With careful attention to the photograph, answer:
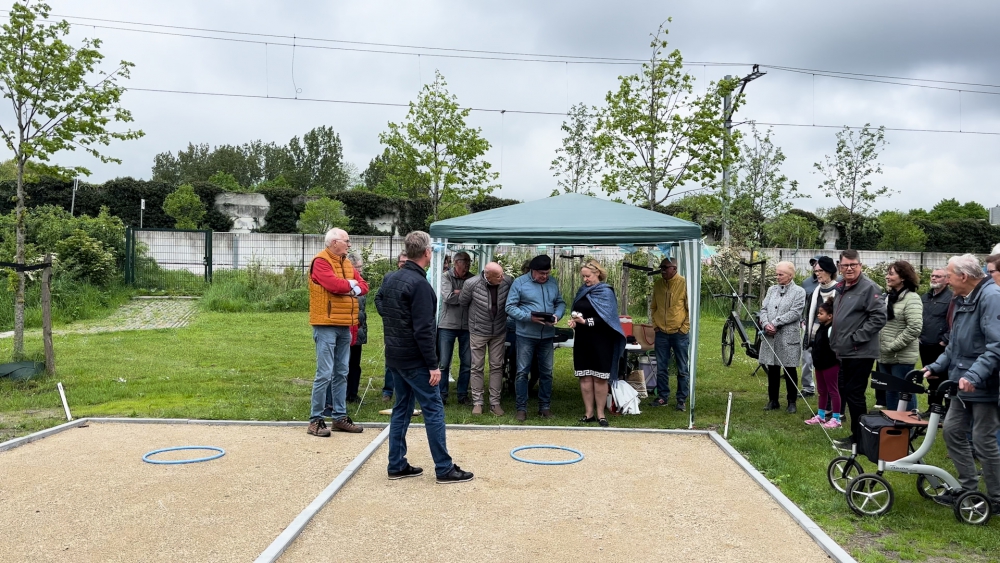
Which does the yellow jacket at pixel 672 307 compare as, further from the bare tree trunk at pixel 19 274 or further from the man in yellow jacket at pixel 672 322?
the bare tree trunk at pixel 19 274

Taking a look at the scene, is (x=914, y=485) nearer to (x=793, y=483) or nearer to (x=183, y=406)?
(x=793, y=483)

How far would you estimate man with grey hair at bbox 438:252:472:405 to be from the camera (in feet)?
28.2

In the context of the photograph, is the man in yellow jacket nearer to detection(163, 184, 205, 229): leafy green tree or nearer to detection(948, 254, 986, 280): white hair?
detection(948, 254, 986, 280): white hair

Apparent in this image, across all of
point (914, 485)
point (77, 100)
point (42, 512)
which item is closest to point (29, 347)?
point (77, 100)

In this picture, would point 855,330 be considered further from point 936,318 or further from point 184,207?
point 184,207

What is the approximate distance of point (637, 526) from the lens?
15.8 feet

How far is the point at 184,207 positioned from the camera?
30.7m

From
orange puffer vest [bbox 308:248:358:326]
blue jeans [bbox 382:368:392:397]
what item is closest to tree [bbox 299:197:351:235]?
blue jeans [bbox 382:368:392:397]

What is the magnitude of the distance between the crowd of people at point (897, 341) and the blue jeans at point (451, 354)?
332 cm

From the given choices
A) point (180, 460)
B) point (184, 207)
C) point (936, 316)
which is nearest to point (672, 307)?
point (936, 316)

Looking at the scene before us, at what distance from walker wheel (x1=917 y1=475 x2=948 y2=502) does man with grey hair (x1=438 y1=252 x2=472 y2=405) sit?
465 cm

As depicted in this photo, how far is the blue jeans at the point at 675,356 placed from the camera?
28.9 feet

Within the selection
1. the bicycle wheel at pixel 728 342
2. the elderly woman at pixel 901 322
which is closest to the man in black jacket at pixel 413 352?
the elderly woman at pixel 901 322

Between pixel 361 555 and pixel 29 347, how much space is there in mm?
10234
